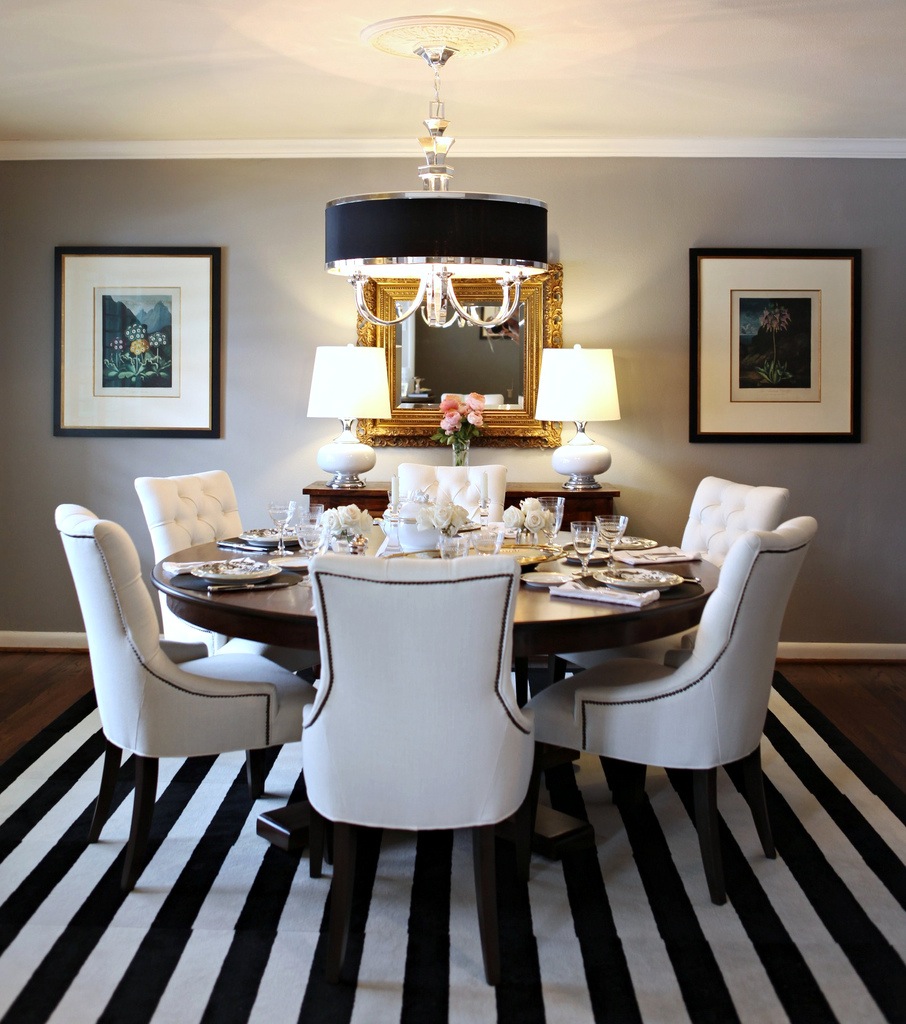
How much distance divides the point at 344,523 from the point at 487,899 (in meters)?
1.13

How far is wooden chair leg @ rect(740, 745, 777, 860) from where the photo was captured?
9.44ft

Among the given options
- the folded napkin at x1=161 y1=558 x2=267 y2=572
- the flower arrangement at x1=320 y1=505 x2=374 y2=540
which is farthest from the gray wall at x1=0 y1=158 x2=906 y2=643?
the flower arrangement at x1=320 y1=505 x2=374 y2=540

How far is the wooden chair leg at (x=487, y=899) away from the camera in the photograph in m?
2.32

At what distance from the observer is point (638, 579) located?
288 cm

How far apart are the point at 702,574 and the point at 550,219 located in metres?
2.50

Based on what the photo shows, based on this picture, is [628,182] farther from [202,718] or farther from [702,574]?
[202,718]

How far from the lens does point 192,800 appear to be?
131 inches

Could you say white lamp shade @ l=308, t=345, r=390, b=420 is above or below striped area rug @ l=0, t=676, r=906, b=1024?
above

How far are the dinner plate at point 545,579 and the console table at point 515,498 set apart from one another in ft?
5.67

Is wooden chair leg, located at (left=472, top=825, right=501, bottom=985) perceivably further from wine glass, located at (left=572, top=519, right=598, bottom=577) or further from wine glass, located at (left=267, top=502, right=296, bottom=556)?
wine glass, located at (left=267, top=502, right=296, bottom=556)

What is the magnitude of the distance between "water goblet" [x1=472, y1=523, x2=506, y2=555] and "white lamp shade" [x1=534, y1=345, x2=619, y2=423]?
139 centimetres

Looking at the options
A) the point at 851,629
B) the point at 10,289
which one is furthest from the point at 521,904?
the point at 10,289

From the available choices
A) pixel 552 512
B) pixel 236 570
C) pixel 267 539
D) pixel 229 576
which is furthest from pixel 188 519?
pixel 552 512

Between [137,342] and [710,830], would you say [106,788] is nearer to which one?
[710,830]
